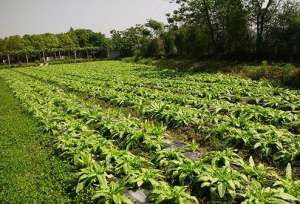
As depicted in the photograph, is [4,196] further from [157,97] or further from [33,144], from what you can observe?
[157,97]

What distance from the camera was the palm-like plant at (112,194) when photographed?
6.25 metres

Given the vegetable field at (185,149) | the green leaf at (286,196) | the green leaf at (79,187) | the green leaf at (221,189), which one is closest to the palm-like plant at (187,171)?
the vegetable field at (185,149)

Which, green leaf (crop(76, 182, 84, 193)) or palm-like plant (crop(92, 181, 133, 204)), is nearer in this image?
palm-like plant (crop(92, 181, 133, 204))

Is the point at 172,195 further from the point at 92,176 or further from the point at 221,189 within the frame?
the point at 92,176

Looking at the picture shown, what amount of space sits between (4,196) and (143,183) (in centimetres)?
292

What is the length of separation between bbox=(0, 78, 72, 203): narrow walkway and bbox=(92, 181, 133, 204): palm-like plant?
0.68 meters

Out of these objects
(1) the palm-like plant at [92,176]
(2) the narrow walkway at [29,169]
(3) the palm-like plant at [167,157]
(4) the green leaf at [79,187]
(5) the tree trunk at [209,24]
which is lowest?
(2) the narrow walkway at [29,169]

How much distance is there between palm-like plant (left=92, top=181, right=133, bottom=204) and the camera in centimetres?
625

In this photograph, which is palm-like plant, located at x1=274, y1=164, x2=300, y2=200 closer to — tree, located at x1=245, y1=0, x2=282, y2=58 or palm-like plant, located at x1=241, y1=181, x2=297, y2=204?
palm-like plant, located at x1=241, y1=181, x2=297, y2=204

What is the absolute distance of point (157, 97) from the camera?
16.4m

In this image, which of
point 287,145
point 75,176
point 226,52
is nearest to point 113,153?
point 75,176

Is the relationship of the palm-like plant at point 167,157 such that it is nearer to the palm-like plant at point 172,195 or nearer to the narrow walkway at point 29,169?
the palm-like plant at point 172,195

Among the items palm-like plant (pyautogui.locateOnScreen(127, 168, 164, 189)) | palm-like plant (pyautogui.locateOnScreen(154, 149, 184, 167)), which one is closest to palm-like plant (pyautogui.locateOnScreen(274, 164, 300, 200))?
palm-like plant (pyautogui.locateOnScreen(154, 149, 184, 167))

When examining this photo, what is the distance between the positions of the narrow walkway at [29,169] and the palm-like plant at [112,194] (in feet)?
2.23
